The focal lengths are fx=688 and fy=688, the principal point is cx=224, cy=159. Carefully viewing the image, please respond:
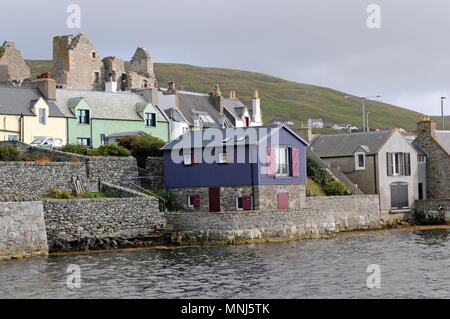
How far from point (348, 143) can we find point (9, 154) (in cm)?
3092

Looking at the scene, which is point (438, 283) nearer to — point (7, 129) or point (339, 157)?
point (339, 157)

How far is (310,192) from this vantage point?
54938mm

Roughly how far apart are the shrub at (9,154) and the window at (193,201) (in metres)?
12.3

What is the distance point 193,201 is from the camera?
50031 mm

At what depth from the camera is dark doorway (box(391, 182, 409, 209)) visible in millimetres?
60750

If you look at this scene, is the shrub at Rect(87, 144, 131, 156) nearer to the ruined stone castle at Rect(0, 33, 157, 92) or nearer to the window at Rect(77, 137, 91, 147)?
the window at Rect(77, 137, 91, 147)

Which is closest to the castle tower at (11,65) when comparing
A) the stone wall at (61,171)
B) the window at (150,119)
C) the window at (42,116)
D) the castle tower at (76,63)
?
the castle tower at (76,63)

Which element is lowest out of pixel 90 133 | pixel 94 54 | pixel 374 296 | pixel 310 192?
pixel 374 296

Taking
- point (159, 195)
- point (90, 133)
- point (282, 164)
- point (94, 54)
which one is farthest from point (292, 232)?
point (94, 54)

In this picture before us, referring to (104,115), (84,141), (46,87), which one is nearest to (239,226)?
(84,141)

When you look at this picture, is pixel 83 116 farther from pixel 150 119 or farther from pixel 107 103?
pixel 150 119

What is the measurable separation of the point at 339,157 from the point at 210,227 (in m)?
22.6

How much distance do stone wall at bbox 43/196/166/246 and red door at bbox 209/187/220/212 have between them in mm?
5111

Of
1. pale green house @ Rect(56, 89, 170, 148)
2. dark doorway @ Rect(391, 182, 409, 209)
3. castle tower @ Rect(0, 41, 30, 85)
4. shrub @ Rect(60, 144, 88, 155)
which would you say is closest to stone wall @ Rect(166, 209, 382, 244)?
shrub @ Rect(60, 144, 88, 155)
